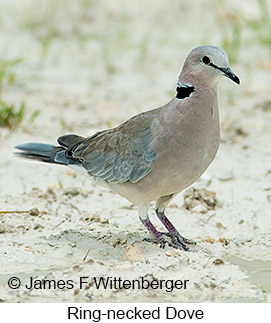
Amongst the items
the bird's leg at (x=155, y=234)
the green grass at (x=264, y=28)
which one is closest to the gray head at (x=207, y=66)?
the bird's leg at (x=155, y=234)

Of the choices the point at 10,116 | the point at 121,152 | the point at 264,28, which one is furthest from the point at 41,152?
the point at 264,28

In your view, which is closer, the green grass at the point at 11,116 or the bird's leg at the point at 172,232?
the bird's leg at the point at 172,232

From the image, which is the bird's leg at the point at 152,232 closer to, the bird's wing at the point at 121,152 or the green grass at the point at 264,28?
the bird's wing at the point at 121,152

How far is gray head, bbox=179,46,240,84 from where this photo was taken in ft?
14.5

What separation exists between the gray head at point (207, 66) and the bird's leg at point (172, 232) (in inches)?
37.2

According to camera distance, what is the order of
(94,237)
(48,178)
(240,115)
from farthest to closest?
(240,115), (48,178), (94,237)

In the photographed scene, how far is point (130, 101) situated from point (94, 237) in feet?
9.88

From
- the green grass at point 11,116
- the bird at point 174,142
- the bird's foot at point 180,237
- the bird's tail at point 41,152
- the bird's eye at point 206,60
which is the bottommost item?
the bird's foot at point 180,237

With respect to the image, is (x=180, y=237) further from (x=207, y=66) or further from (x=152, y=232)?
(x=207, y=66)

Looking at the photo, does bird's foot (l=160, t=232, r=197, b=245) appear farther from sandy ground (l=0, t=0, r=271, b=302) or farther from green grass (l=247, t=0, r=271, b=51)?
green grass (l=247, t=0, r=271, b=51)

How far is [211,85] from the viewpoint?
4.52m

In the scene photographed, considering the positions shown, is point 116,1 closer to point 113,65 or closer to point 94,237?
point 113,65

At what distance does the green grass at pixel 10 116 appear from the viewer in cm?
676

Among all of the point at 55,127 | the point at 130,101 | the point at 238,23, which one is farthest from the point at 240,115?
the point at 238,23
